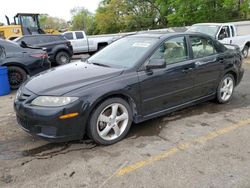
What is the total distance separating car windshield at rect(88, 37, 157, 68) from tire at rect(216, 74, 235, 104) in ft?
6.33

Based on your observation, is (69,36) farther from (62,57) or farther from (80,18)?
(80,18)

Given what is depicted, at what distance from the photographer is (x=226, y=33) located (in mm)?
11922

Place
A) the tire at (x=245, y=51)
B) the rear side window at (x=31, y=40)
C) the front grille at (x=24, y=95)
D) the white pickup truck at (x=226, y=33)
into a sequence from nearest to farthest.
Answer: the front grille at (x=24, y=95), the white pickup truck at (x=226, y=33), the rear side window at (x=31, y=40), the tire at (x=245, y=51)

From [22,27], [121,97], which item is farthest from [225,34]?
[22,27]

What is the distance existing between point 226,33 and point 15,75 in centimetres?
872

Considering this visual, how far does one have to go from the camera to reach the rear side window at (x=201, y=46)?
506 centimetres

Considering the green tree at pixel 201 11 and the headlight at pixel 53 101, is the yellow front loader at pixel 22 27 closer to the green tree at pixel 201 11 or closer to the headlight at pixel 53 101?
the green tree at pixel 201 11

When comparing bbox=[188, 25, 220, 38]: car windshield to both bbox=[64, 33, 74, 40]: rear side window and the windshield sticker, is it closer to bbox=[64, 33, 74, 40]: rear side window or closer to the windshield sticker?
the windshield sticker

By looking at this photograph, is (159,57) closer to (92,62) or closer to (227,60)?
(92,62)

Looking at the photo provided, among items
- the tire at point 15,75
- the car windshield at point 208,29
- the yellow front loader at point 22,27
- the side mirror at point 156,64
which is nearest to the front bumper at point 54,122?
the side mirror at point 156,64

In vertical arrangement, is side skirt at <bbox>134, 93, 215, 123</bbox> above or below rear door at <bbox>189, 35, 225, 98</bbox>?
below

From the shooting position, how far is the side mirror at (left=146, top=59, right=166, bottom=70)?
4.18m

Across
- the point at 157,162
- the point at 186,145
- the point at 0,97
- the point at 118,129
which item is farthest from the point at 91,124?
the point at 0,97

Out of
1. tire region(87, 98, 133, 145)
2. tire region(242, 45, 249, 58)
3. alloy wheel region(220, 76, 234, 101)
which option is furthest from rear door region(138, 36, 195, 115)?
tire region(242, 45, 249, 58)
